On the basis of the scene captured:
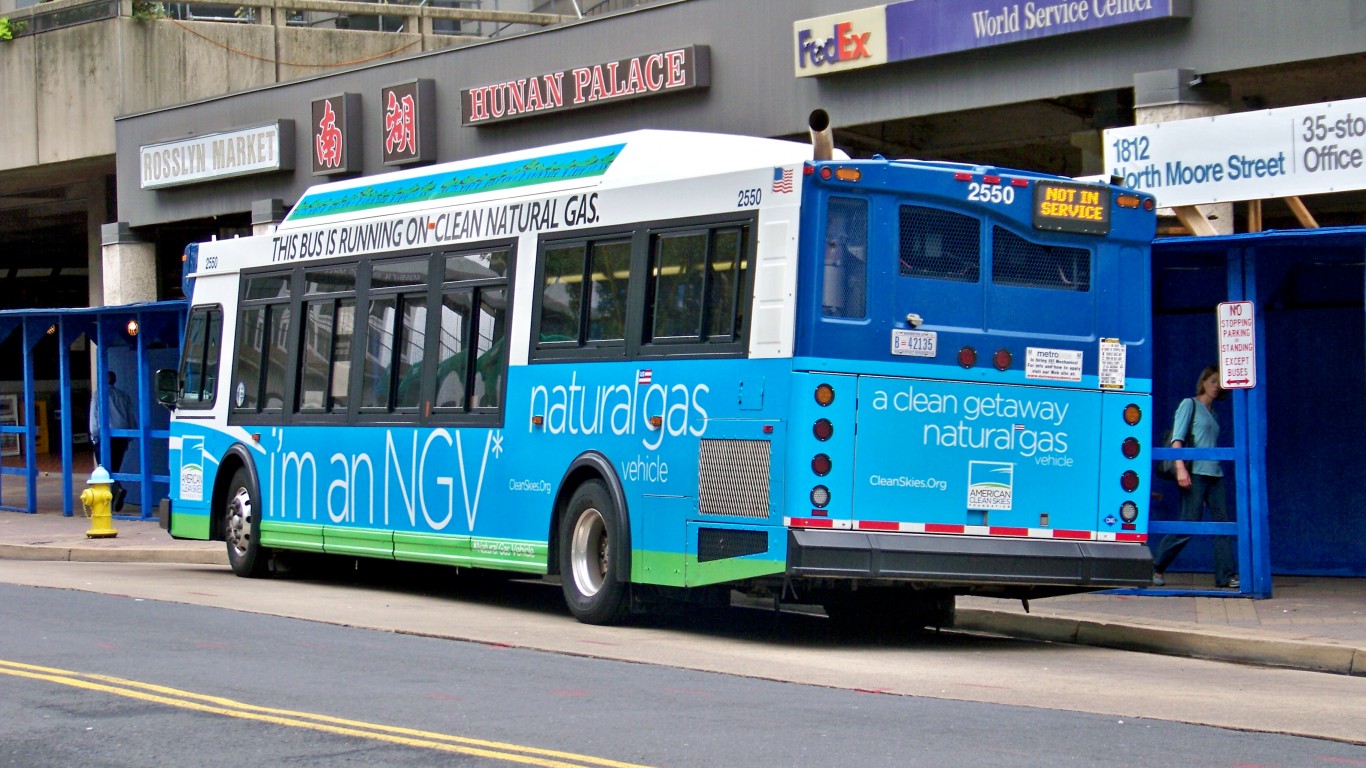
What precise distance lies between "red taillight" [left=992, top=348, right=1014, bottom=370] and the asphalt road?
6.11 feet

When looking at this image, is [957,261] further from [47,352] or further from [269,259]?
[47,352]

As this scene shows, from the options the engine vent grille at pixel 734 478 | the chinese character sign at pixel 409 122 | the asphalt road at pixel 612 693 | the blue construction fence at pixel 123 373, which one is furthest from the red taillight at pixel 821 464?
the chinese character sign at pixel 409 122

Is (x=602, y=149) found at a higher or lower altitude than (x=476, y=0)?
lower

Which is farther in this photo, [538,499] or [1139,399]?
[538,499]

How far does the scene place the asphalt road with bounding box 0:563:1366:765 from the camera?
301 inches

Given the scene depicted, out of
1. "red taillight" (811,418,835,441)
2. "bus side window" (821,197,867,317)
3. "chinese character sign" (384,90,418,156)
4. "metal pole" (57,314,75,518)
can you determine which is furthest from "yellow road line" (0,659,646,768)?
"chinese character sign" (384,90,418,156)

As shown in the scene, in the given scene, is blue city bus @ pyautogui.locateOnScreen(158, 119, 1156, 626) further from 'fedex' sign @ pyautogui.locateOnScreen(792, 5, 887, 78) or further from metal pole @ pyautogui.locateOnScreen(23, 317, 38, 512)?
metal pole @ pyautogui.locateOnScreen(23, 317, 38, 512)

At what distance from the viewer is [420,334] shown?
14.5 meters

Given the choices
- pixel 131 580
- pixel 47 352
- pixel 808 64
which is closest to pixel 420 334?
pixel 131 580

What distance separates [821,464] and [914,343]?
998 mm

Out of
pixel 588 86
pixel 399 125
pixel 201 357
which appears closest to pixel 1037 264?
pixel 201 357

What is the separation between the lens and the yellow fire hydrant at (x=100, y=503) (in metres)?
21.2

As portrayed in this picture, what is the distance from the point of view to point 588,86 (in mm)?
22328

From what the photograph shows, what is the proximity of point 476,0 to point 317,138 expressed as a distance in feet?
34.1
